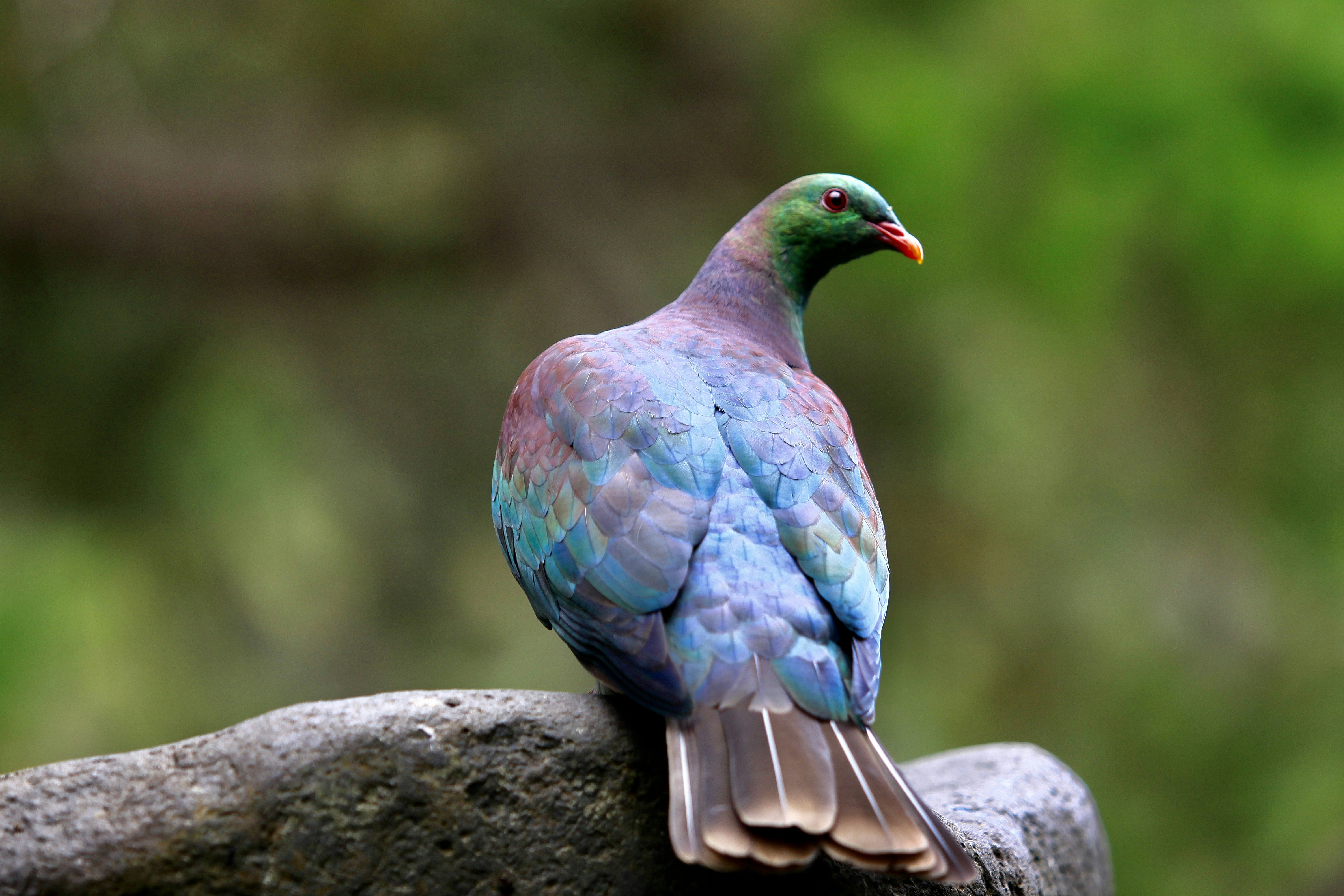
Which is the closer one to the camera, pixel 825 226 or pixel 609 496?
pixel 609 496

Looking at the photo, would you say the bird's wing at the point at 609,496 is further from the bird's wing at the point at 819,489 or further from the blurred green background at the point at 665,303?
the blurred green background at the point at 665,303

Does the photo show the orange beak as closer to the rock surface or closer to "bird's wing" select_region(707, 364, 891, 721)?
"bird's wing" select_region(707, 364, 891, 721)

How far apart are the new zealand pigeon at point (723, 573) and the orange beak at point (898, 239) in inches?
22.5

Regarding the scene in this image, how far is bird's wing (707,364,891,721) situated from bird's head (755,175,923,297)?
0.69 m

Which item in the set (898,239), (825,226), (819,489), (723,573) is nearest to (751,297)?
(825,226)

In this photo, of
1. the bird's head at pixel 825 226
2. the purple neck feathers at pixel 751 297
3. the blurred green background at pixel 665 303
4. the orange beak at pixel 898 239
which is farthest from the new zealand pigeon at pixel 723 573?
the blurred green background at pixel 665 303

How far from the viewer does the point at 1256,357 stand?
6.39m

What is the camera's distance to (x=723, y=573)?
8.21 ft

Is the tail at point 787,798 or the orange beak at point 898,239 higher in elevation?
the orange beak at point 898,239

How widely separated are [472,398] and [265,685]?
7.56ft

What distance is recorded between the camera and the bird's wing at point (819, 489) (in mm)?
2543

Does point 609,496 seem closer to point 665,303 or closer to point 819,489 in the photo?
point 819,489

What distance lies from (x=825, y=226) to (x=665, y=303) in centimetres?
410

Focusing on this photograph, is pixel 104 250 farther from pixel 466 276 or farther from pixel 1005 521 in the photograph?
pixel 1005 521
